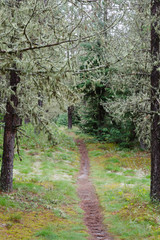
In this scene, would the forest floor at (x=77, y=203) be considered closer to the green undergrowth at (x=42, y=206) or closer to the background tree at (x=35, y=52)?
the green undergrowth at (x=42, y=206)

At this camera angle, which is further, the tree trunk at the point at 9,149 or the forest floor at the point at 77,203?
the tree trunk at the point at 9,149

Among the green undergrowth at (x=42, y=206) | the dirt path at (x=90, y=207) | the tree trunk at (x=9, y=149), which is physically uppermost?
the tree trunk at (x=9, y=149)

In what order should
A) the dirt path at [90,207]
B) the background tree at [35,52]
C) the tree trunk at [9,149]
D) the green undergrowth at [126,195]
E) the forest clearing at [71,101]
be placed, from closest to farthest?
the background tree at [35,52]
the forest clearing at [71,101]
the green undergrowth at [126,195]
the dirt path at [90,207]
the tree trunk at [9,149]

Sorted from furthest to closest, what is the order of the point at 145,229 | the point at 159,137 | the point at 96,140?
the point at 96,140 → the point at 159,137 → the point at 145,229

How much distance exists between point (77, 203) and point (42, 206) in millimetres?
1670

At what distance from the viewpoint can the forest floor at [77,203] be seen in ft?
19.0

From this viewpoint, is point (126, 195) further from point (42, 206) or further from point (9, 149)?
point (9, 149)

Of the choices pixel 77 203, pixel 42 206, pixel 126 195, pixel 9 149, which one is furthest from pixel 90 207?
pixel 9 149

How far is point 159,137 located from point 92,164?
9328mm

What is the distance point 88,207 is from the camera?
28.2ft

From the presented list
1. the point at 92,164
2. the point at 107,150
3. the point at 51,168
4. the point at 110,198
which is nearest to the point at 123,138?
the point at 107,150

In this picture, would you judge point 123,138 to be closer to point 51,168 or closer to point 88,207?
point 51,168


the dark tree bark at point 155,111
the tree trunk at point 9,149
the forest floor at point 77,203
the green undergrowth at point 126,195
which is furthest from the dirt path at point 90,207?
the tree trunk at point 9,149

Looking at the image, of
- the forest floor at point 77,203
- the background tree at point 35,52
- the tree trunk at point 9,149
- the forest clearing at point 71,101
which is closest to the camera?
the background tree at point 35,52
